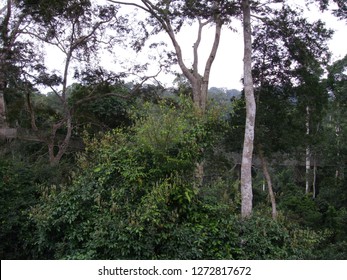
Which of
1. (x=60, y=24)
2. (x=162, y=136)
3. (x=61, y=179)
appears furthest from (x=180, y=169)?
(x=60, y=24)

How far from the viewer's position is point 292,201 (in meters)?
15.9

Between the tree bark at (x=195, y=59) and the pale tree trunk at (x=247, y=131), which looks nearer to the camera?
Result: the pale tree trunk at (x=247, y=131)

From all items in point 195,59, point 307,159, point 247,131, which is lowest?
point 307,159

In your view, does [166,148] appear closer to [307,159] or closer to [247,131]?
[247,131]

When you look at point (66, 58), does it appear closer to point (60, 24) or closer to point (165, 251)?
point (60, 24)

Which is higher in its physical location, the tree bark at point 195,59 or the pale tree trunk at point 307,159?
the tree bark at point 195,59

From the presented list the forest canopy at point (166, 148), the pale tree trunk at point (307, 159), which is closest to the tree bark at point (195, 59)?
the forest canopy at point (166, 148)

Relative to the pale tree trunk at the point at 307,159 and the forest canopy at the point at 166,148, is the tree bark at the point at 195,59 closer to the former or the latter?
the forest canopy at the point at 166,148

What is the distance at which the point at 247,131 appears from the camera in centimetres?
830

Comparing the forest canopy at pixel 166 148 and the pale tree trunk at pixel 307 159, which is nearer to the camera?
the forest canopy at pixel 166 148

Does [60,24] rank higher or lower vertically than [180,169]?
higher

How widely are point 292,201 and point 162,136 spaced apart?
37.2 feet

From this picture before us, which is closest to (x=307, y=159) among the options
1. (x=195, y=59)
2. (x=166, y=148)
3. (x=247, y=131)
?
(x=195, y=59)

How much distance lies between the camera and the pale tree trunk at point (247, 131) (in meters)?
8.03
